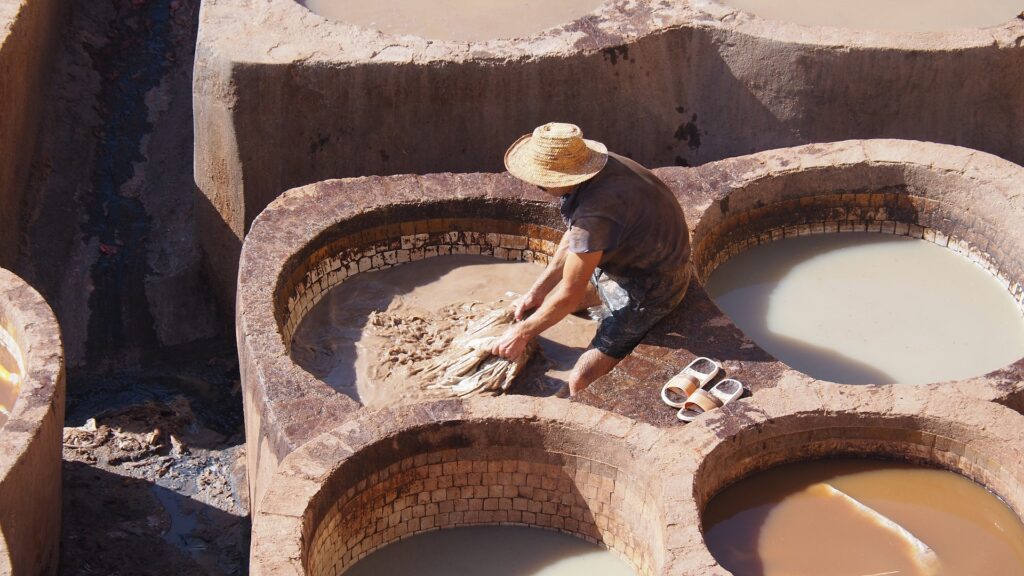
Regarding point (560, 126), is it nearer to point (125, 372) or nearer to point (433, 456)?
point (433, 456)

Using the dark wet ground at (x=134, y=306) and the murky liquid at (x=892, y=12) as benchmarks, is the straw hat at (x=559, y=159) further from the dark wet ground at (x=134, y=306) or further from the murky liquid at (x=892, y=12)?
the murky liquid at (x=892, y=12)

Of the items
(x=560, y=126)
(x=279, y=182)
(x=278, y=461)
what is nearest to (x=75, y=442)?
(x=279, y=182)

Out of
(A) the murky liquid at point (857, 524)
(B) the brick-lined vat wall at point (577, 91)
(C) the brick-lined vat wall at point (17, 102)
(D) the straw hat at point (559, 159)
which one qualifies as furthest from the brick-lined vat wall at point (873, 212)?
(C) the brick-lined vat wall at point (17, 102)

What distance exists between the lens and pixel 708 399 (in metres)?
5.59

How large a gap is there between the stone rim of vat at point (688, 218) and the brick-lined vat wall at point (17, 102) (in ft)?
6.88

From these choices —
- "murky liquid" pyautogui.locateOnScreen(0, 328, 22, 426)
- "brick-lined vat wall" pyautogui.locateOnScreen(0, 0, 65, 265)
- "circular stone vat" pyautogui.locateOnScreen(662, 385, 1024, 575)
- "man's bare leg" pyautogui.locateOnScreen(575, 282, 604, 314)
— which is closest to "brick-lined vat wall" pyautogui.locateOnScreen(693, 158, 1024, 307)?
"man's bare leg" pyautogui.locateOnScreen(575, 282, 604, 314)

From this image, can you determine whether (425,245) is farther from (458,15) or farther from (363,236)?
(458,15)

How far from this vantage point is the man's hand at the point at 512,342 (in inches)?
234

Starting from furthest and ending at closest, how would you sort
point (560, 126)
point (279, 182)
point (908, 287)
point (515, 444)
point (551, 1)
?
point (551, 1), point (279, 182), point (908, 287), point (560, 126), point (515, 444)

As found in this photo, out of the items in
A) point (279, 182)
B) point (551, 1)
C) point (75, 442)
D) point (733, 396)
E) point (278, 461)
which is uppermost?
point (551, 1)

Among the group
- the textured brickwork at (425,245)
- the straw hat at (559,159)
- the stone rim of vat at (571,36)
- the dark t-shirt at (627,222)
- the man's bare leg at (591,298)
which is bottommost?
the man's bare leg at (591,298)

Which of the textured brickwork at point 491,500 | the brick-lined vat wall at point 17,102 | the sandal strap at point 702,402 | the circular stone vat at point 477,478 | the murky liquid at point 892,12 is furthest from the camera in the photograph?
the murky liquid at point 892,12

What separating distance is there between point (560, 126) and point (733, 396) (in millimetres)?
1289

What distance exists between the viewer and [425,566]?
5.32 m
